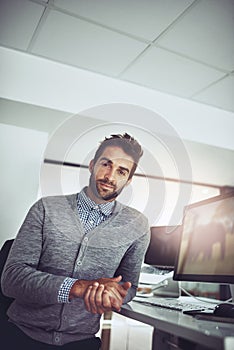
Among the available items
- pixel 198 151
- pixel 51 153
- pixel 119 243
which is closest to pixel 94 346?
pixel 119 243

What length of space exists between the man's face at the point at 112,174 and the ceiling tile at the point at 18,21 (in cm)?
90

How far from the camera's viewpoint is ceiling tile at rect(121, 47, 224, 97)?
2.10 meters

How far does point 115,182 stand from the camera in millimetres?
1496

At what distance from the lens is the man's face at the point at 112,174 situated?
1468mm

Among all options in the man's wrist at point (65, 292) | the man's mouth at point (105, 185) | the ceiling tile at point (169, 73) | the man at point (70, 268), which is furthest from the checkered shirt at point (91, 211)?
the ceiling tile at point (169, 73)

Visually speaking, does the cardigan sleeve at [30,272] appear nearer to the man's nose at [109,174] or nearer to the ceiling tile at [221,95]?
the man's nose at [109,174]

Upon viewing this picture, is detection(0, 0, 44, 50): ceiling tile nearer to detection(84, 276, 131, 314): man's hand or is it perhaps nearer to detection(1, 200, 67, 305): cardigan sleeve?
detection(1, 200, 67, 305): cardigan sleeve

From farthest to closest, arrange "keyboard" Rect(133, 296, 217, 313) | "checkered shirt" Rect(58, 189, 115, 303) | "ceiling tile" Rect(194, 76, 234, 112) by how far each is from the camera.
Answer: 1. "ceiling tile" Rect(194, 76, 234, 112)
2. "checkered shirt" Rect(58, 189, 115, 303)
3. "keyboard" Rect(133, 296, 217, 313)

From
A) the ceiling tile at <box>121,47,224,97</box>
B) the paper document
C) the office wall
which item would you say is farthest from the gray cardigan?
the ceiling tile at <box>121,47,224,97</box>

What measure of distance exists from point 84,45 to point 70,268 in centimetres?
141

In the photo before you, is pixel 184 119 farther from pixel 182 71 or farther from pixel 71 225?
pixel 71 225

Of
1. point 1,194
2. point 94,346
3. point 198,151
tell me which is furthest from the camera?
point 198,151

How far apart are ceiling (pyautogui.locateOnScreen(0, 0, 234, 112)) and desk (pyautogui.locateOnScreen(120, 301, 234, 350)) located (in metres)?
1.46

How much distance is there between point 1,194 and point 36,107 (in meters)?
0.59
